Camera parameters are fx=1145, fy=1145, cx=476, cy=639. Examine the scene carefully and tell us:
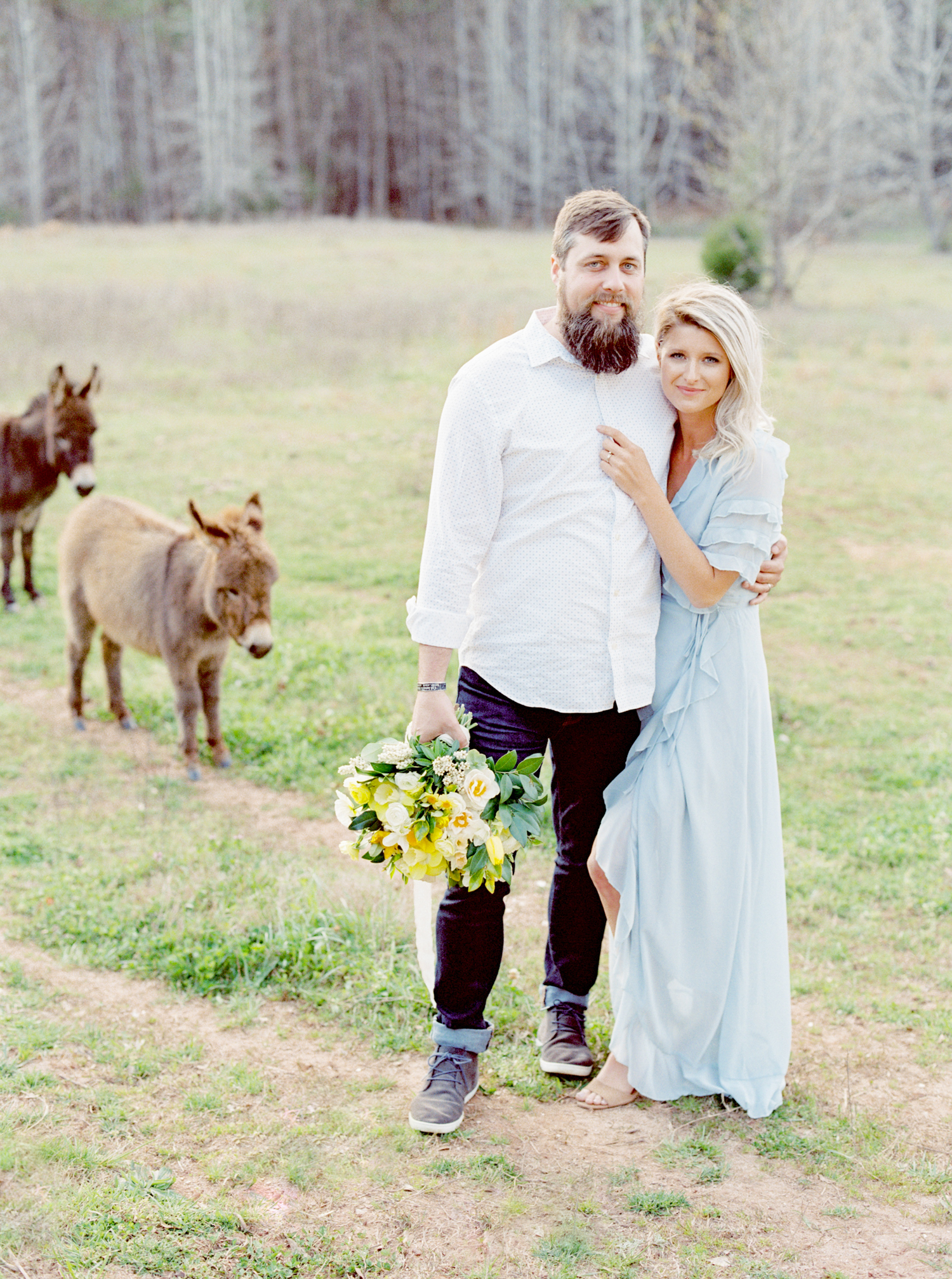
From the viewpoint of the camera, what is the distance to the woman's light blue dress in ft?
10.5

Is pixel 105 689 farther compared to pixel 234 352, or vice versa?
pixel 234 352

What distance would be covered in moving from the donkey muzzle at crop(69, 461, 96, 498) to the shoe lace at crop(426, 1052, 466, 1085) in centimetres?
563

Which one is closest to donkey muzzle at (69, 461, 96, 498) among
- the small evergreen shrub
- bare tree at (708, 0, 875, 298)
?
the small evergreen shrub

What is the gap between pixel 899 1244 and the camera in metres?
2.78

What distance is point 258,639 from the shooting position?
5301 mm

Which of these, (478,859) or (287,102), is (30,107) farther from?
(478,859)

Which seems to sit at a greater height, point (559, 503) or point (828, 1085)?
point (559, 503)

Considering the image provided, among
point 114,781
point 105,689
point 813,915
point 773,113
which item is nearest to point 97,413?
point 105,689

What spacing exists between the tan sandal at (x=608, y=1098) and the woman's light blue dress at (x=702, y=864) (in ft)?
0.22

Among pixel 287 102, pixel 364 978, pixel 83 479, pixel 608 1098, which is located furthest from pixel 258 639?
pixel 287 102

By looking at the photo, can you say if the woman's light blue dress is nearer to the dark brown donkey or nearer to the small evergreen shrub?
the dark brown donkey

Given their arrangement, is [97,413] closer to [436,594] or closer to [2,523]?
[2,523]

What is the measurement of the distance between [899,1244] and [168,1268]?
1737 mm

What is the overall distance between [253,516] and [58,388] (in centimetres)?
333
